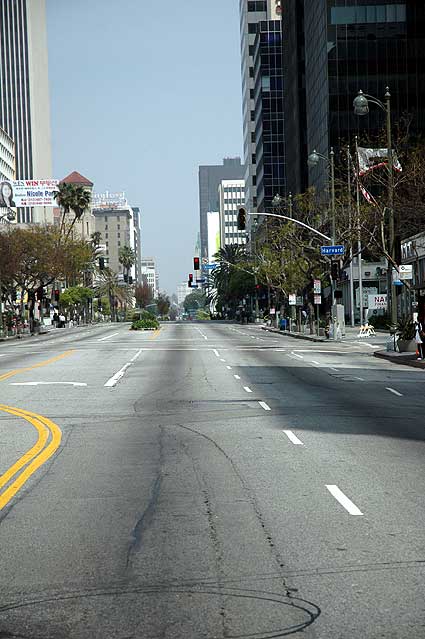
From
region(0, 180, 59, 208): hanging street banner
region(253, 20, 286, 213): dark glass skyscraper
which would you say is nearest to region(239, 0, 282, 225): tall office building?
region(253, 20, 286, 213): dark glass skyscraper

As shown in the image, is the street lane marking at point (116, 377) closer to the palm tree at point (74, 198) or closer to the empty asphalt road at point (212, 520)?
the empty asphalt road at point (212, 520)

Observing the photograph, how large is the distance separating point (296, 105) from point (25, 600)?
426 ft

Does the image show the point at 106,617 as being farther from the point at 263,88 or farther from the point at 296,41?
the point at 263,88

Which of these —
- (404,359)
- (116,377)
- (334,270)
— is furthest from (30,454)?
(334,270)

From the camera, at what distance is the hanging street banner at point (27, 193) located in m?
169

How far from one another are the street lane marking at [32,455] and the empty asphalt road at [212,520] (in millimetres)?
35

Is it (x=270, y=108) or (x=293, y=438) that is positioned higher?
(x=270, y=108)

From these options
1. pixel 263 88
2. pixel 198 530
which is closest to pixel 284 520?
pixel 198 530

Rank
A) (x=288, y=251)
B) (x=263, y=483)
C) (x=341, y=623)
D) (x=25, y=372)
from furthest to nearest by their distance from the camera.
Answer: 1. (x=288, y=251)
2. (x=25, y=372)
3. (x=263, y=483)
4. (x=341, y=623)

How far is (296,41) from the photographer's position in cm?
13212

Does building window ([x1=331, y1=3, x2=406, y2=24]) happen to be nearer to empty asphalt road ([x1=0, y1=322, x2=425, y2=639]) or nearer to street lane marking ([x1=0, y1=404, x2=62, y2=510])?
empty asphalt road ([x1=0, y1=322, x2=425, y2=639])

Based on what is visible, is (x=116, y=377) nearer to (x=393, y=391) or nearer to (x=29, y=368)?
(x=29, y=368)

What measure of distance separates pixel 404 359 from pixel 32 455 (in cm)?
2564

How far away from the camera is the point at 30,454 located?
14141mm
